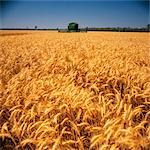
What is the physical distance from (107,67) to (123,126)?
2945mm

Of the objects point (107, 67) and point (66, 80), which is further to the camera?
point (107, 67)

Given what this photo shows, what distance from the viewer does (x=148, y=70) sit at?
5625mm

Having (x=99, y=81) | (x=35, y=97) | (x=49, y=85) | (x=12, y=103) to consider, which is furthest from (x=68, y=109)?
(x=99, y=81)

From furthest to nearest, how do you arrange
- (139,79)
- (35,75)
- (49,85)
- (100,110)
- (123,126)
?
(35,75), (139,79), (49,85), (100,110), (123,126)

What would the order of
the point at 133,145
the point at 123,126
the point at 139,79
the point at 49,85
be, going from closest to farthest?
the point at 133,145
the point at 123,126
the point at 49,85
the point at 139,79

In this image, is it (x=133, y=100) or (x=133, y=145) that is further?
(x=133, y=100)

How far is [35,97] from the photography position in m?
3.85

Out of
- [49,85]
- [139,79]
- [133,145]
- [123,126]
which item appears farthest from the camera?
[139,79]

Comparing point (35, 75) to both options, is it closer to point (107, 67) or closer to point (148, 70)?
point (107, 67)

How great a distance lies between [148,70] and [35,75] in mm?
1914

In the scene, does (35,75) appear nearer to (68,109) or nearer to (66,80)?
(66,80)

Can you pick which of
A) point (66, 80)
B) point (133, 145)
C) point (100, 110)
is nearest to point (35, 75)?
point (66, 80)

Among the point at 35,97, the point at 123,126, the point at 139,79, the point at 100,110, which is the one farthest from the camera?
the point at 139,79

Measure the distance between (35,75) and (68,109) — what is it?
2372 mm
